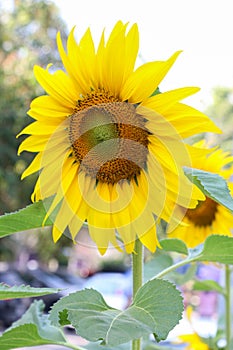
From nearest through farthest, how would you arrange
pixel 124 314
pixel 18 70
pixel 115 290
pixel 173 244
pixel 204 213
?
pixel 124 314 → pixel 173 244 → pixel 204 213 → pixel 115 290 → pixel 18 70

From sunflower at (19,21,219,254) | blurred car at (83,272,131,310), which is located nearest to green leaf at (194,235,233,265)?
sunflower at (19,21,219,254)

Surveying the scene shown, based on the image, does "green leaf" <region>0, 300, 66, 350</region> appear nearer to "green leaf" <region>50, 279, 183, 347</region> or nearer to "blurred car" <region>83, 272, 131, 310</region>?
"green leaf" <region>50, 279, 183, 347</region>

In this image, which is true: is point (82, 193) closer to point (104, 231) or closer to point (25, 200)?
point (104, 231)

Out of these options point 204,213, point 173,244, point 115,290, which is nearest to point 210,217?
point 204,213

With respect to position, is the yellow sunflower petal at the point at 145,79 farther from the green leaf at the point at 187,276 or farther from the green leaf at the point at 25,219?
the green leaf at the point at 187,276

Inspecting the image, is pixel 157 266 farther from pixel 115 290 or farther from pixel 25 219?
pixel 115 290

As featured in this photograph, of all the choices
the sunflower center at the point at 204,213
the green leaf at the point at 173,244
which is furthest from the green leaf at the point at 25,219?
the sunflower center at the point at 204,213

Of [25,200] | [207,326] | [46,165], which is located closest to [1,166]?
[25,200]
